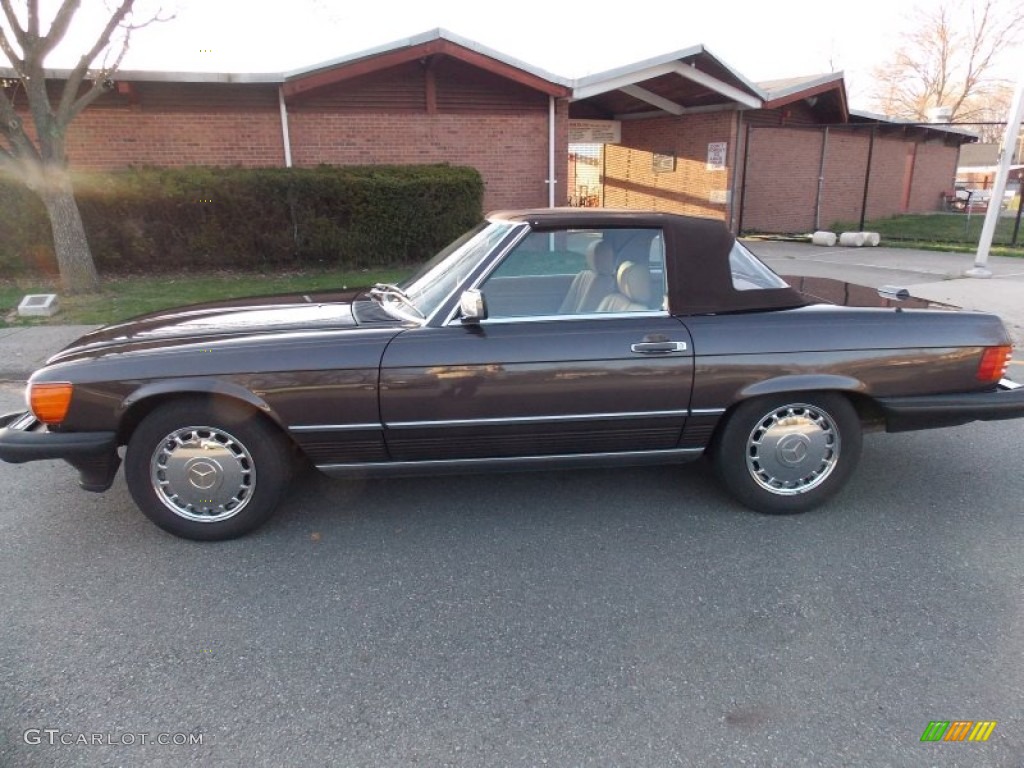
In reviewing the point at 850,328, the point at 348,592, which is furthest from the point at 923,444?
the point at 348,592

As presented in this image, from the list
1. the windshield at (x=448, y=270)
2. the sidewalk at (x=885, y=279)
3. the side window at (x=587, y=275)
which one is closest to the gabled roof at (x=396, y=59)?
the sidewalk at (x=885, y=279)

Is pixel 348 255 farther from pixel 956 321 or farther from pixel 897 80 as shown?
pixel 897 80

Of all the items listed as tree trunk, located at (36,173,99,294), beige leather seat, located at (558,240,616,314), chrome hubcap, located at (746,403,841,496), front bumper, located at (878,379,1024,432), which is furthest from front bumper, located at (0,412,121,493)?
tree trunk, located at (36,173,99,294)

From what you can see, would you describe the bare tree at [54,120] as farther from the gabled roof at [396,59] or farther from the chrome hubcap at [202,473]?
the chrome hubcap at [202,473]

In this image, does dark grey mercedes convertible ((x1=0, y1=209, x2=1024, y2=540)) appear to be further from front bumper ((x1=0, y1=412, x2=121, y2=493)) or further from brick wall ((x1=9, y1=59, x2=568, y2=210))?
brick wall ((x1=9, y1=59, x2=568, y2=210))

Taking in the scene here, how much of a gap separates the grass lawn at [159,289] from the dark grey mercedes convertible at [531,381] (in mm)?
4724

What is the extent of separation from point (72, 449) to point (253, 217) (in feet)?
29.0

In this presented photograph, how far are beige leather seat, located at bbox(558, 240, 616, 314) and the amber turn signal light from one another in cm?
226

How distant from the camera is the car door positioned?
3.12m

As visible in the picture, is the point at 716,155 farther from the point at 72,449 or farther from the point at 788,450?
the point at 72,449

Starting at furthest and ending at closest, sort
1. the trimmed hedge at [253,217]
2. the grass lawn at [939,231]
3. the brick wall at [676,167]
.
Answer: the brick wall at [676,167] < the grass lawn at [939,231] < the trimmed hedge at [253,217]

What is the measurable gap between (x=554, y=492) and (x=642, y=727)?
171cm

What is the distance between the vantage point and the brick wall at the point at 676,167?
16.1 meters

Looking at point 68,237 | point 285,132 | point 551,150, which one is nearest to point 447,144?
point 551,150
